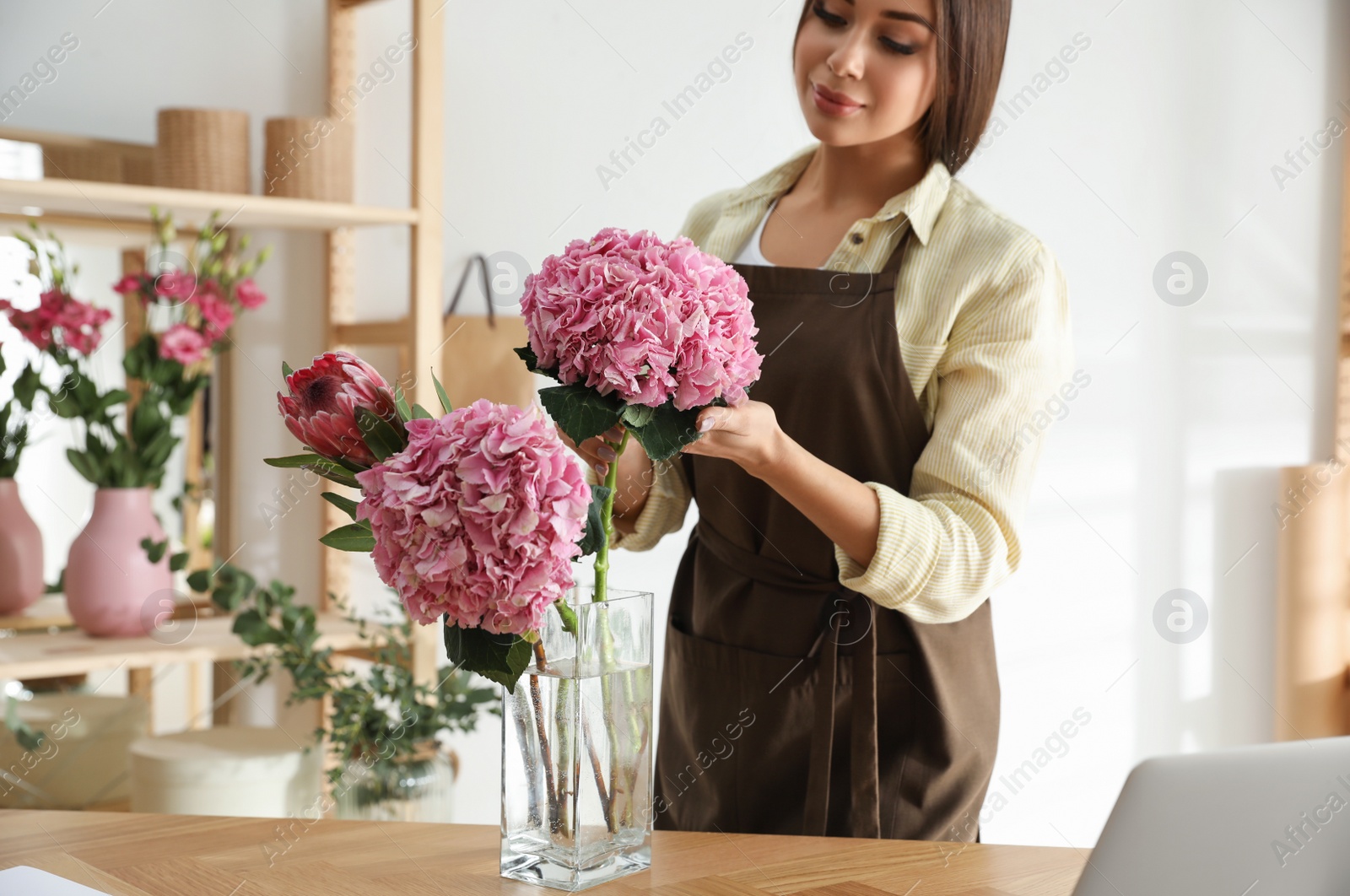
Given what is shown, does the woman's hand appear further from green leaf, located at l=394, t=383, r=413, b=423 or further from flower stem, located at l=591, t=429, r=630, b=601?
green leaf, located at l=394, t=383, r=413, b=423

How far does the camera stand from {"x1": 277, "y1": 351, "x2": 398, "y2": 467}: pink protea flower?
75 cm

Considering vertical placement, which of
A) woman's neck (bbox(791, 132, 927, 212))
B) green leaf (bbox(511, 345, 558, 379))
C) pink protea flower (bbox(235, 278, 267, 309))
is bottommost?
green leaf (bbox(511, 345, 558, 379))

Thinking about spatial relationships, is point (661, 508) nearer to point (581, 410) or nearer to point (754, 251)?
point (754, 251)

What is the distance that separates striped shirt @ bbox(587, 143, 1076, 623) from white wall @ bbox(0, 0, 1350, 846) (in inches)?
50.7

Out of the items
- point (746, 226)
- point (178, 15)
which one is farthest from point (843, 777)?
Result: point (178, 15)

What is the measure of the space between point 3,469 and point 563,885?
1613 mm

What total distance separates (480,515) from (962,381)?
2.45 ft

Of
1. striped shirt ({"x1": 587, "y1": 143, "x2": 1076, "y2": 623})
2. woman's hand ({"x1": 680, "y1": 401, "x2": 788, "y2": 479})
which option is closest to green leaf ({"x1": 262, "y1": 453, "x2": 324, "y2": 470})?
woman's hand ({"x1": 680, "y1": 401, "x2": 788, "y2": 479})

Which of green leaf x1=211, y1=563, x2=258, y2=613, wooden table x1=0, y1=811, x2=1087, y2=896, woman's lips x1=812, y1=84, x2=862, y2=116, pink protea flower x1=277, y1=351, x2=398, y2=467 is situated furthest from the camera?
green leaf x1=211, y1=563, x2=258, y2=613

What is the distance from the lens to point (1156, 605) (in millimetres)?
2961

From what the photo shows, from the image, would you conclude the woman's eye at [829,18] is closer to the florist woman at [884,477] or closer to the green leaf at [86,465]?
the florist woman at [884,477]

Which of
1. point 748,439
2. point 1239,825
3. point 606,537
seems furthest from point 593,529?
point 1239,825

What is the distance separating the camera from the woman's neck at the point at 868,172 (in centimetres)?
144

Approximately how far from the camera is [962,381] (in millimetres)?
1295
